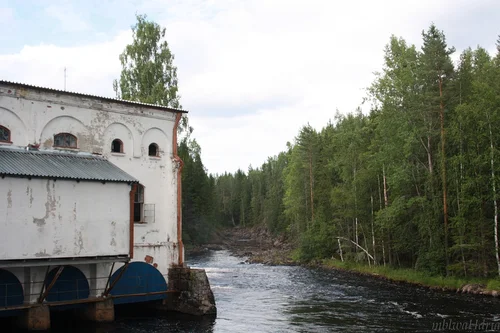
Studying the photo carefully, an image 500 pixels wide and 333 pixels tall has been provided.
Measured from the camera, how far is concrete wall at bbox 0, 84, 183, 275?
2152cm

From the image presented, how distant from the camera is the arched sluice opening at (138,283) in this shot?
22812 millimetres

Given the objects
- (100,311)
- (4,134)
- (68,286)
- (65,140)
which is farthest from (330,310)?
(4,134)

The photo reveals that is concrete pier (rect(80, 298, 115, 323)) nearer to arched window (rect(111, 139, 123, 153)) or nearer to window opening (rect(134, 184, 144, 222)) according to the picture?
window opening (rect(134, 184, 144, 222))

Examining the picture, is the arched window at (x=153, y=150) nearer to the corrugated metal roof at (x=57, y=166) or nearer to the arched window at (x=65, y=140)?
the corrugated metal roof at (x=57, y=166)

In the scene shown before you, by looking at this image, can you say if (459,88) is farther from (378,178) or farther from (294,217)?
(294,217)

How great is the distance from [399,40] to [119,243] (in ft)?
111

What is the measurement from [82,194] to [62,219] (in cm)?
135

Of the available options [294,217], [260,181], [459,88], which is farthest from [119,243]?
[260,181]

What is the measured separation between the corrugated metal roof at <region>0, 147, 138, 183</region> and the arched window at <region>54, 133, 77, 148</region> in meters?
0.52

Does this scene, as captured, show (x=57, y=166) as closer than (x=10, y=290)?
No

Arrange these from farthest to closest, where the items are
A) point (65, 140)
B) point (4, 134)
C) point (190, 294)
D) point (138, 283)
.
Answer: point (190, 294), point (138, 283), point (65, 140), point (4, 134)

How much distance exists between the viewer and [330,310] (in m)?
25.1

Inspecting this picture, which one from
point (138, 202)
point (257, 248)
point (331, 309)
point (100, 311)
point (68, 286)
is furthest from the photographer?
point (257, 248)

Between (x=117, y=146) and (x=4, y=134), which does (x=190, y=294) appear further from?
(x=4, y=134)
